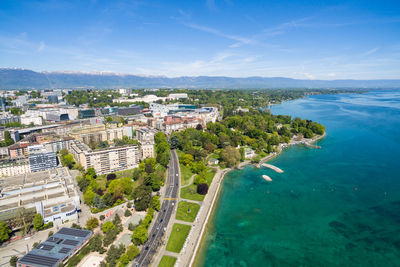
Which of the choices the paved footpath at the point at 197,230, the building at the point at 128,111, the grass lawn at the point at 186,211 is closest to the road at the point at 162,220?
the grass lawn at the point at 186,211

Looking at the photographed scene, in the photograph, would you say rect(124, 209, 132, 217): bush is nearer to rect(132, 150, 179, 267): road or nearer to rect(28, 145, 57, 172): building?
rect(132, 150, 179, 267): road

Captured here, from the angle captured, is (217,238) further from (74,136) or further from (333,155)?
(74,136)

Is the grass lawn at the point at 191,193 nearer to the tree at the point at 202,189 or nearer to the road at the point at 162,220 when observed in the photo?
the tree at the point at 202,189

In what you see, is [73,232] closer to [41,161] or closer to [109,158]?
[109,158]

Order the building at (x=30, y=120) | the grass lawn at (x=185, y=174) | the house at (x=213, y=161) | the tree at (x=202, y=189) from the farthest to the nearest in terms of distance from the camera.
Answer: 1. the building at (x=30, y=120)
2. the house at (x=213, y=161)
3. the grass lawn at (x=185, y=174)
4. the tree at (x=202, y=189)

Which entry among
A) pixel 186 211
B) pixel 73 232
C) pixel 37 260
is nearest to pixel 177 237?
pixel 186 211

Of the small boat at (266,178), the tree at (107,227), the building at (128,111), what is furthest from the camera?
the building at (128,111)
